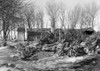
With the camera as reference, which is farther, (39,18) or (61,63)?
(39,18)

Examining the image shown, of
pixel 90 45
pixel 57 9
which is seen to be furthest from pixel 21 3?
pixel 57 9

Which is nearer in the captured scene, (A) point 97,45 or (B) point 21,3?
(B) point 21,3

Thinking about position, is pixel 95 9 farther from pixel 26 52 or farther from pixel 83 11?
pixel 26 52

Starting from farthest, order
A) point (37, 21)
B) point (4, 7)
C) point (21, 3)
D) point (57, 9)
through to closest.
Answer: point (37, 21) → point (57, 9) → point (21, 3) → point (4, 7)

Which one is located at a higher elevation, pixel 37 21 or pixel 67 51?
pixel 37 21

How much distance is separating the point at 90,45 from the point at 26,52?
15.9 ft

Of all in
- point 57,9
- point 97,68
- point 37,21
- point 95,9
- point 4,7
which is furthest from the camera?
point 37,21

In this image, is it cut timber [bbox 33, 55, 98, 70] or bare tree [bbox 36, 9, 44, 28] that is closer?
cut timber [bbox 33, 55, 98, 70]

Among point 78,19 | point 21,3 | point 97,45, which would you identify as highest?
point 78,19

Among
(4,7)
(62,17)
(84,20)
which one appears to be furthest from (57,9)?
(4,7)

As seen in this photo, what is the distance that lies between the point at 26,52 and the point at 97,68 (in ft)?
15.8

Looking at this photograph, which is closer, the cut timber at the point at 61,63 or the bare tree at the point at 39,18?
the cut timber at the point at 61,63

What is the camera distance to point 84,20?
40219 mm

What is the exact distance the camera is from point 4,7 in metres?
5.09
